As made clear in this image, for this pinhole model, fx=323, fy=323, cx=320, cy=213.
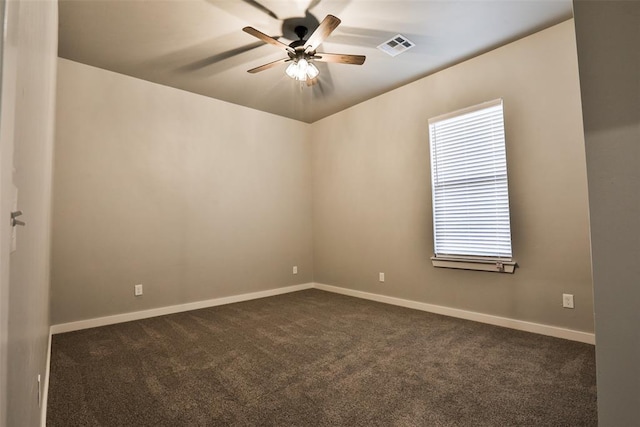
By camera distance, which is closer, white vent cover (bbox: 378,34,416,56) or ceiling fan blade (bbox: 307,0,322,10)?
ceiling fan blade (bbox: 307,0,322,10)

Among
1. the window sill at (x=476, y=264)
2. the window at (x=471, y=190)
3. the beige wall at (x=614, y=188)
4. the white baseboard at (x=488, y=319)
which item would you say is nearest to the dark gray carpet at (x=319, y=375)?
the white baseboard at (x=488, y=319)

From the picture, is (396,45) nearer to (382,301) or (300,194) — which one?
(300,194)

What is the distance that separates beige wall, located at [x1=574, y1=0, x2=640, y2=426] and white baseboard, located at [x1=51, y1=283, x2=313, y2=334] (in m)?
4.03

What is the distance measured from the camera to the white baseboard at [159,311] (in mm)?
3280

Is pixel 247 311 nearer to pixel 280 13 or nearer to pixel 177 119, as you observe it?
pixel 177 119

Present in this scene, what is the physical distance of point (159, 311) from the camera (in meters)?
3.83

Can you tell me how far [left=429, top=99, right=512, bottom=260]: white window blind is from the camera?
10.7ft

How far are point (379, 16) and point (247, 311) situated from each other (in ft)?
11.2

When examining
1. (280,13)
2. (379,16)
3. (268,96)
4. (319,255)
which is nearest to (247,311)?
(319,255)

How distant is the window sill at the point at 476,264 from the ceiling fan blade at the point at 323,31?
261 centimetres

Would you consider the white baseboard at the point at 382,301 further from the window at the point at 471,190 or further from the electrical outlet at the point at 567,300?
the window at the point at 471,190

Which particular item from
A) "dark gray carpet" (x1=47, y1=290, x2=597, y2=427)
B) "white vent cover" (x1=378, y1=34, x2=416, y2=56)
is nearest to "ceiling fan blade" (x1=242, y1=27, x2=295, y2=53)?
"white vent cover" (x1=378, y1=34, x2=416, y2=56)

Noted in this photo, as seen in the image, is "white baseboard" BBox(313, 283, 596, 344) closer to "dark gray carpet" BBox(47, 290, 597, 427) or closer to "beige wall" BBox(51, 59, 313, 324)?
"dark gray carpet" BBox(47, 290, 597, 427)

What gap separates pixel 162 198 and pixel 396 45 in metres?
3.15
